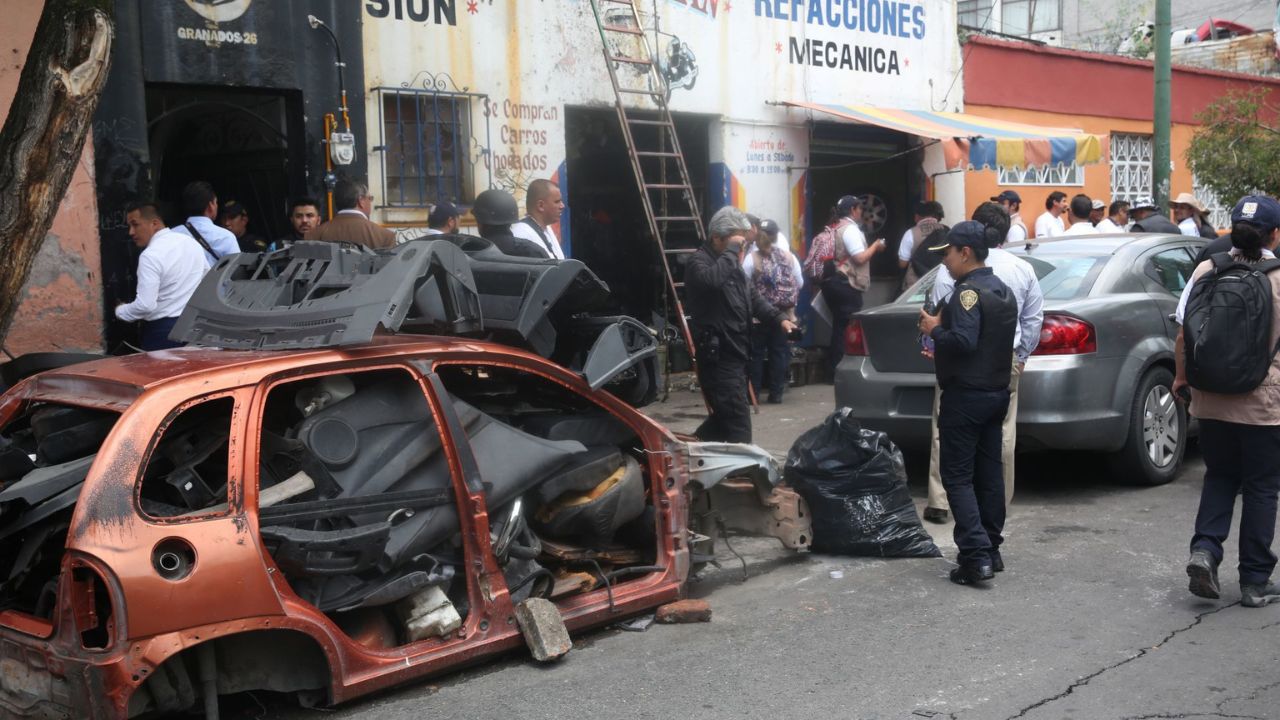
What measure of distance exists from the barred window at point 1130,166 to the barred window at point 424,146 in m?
11.2

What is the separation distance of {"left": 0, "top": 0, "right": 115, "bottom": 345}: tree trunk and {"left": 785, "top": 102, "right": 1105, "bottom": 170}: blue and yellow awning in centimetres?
872

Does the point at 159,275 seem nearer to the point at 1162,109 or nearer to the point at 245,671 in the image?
the point at 245,671

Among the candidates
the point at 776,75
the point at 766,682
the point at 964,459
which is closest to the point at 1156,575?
the point at 964,459

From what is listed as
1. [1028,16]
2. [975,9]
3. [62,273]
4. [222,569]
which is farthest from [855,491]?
[1028,16]

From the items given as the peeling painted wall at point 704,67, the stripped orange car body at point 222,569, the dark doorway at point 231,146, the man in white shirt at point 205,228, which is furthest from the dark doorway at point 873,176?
the stripped orange car body at point 222,569

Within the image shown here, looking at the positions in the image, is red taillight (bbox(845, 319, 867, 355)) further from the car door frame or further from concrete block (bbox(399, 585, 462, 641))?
concrete block (bbox(399, 585, 462, 641))

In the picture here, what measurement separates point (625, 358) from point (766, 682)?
4.78 ft

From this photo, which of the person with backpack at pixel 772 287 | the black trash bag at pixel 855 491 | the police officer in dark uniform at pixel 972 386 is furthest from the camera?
the person with backpack at pixel 772 287

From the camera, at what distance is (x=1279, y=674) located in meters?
4.63

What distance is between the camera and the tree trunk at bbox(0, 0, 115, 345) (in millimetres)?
5383

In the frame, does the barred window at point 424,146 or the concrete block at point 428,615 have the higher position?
the barred window at point 424,146

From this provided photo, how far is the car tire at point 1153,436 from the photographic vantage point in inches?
303

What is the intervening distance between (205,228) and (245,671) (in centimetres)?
451

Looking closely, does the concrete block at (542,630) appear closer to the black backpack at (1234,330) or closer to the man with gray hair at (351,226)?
the black backpack at (1234,330)
